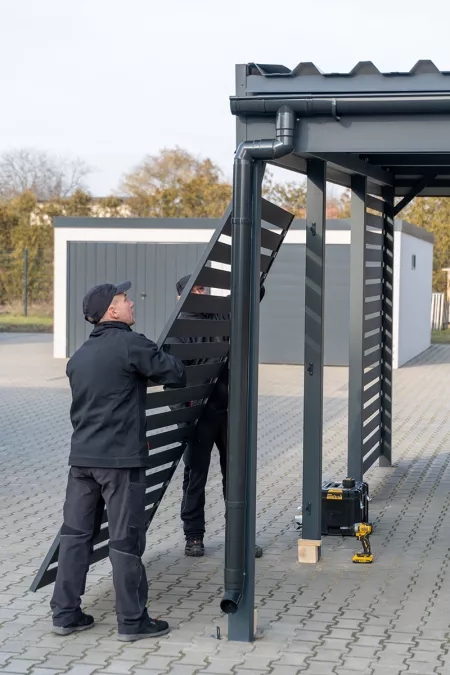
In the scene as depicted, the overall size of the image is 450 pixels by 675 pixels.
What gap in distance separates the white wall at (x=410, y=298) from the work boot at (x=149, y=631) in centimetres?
1645

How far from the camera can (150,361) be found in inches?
221

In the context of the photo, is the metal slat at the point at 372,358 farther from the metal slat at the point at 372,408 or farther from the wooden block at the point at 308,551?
the wooden block at the point at 308,551

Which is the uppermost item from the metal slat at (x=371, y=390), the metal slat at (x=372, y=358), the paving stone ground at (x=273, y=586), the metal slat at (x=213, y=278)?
the metal slat at (x=213, y=278)

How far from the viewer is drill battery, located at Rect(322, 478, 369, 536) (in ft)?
26.2

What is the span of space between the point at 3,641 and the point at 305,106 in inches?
124

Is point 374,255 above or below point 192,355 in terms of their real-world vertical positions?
above

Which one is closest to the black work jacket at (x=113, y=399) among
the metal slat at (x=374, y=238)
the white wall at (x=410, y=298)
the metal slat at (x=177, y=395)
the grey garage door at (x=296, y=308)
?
the metal slat at (x=177, y=395)

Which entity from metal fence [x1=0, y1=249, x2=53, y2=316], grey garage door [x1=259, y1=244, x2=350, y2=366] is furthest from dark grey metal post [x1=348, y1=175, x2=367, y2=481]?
metal fence [x1=0, y1=249, x2=53, y2=316]

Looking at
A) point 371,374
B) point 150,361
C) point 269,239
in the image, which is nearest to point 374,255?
point 371,374

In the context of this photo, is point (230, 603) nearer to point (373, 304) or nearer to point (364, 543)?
point (364, 543)

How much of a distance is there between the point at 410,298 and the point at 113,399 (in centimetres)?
1912

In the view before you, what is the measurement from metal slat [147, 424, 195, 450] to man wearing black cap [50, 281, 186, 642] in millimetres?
696

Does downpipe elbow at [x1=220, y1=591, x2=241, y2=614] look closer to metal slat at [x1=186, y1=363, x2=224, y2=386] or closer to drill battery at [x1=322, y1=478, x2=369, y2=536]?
metal slat at [x1=186, y1=363, x2=224, y2=386]

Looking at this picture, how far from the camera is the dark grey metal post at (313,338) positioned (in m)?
7.24
